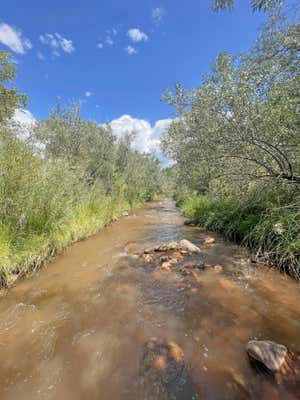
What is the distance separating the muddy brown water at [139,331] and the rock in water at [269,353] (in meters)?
0.13

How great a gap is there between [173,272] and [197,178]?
4.02m

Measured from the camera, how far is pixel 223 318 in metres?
2.79

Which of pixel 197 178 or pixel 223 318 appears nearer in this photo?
pixel 223 318

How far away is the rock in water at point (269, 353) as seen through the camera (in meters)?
1.96

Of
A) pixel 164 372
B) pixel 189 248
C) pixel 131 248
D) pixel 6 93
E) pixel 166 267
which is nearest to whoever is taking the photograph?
pixel 164 372

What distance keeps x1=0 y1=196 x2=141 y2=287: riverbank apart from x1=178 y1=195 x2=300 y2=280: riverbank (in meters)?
5.27

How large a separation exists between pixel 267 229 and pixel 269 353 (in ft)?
11.1

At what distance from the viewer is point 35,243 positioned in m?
4.56

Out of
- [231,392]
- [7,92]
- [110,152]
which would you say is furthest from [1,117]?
[231,392]

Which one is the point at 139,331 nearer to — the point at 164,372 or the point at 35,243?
the point at 164,372

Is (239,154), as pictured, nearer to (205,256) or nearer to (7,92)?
(205,256)

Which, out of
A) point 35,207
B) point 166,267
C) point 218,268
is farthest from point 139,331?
point 35,207

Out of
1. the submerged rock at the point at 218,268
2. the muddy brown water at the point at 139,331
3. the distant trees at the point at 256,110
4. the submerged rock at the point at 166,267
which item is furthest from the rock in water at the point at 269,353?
the distant trees at the point at 256,110

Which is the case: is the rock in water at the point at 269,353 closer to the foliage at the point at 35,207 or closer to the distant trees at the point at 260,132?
the distant trees at the point at 260,132
